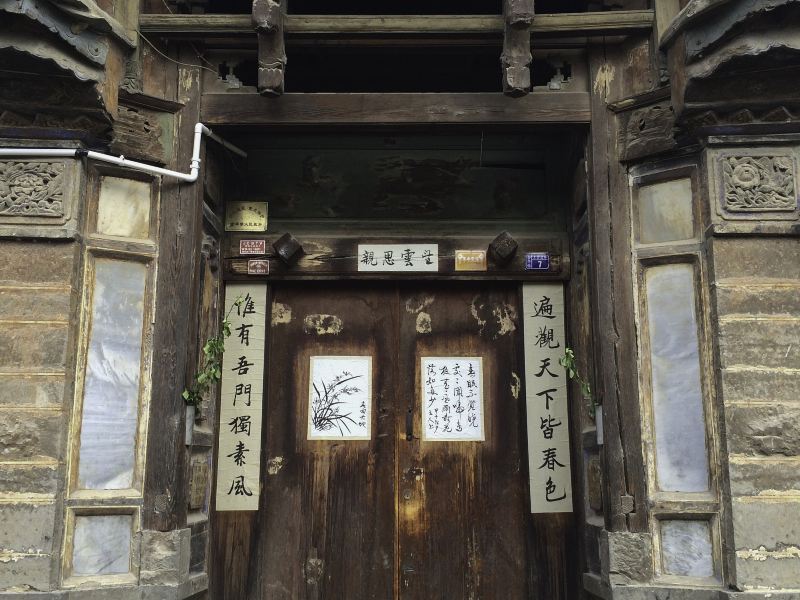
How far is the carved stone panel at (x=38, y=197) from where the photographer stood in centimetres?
401

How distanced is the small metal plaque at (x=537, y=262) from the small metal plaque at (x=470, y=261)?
0.31 m

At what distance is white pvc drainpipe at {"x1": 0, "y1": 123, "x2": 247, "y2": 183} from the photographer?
4082 millimetres

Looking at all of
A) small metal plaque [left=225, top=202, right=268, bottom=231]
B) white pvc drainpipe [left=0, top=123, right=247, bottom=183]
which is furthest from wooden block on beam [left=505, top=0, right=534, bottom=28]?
small metal plaque [left=225, top=202, right=268, bottom=231]

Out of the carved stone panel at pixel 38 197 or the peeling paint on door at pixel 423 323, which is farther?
the peeling paint on door at pixel 423 323

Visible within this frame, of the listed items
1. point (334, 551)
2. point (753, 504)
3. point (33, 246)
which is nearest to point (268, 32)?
point (33, 246)

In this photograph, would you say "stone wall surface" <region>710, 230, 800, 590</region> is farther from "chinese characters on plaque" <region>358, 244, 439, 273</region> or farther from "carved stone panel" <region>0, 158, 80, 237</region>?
"carved stone panel" <region>0, 158, 80, 237</region>

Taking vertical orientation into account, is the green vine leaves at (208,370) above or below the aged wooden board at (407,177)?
below

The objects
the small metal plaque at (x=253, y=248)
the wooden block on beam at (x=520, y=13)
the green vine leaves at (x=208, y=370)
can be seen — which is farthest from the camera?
the small metal plaque at (x=253, y=248)

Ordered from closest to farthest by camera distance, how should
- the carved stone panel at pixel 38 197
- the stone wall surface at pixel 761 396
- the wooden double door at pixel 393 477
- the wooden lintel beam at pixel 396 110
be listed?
the stone wall surface at pixel 761 396 < the carved stone panel at pixel 38 197 < the wooden lintel beam at pixel 396 110 < the wooden double door at pixel 393 477

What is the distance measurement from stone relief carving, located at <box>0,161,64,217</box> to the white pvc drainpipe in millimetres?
56

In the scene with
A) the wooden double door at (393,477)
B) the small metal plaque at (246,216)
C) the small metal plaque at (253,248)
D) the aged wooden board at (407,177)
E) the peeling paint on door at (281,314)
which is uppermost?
the aged wooden board at (407,177)

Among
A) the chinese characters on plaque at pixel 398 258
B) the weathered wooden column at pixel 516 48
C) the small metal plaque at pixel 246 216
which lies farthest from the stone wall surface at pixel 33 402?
the weathered wooden column at pixel 516 48

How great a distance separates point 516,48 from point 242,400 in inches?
114

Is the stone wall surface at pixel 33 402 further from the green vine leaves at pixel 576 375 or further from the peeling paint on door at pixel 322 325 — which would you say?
the green vine leaves at pixel 576 375
